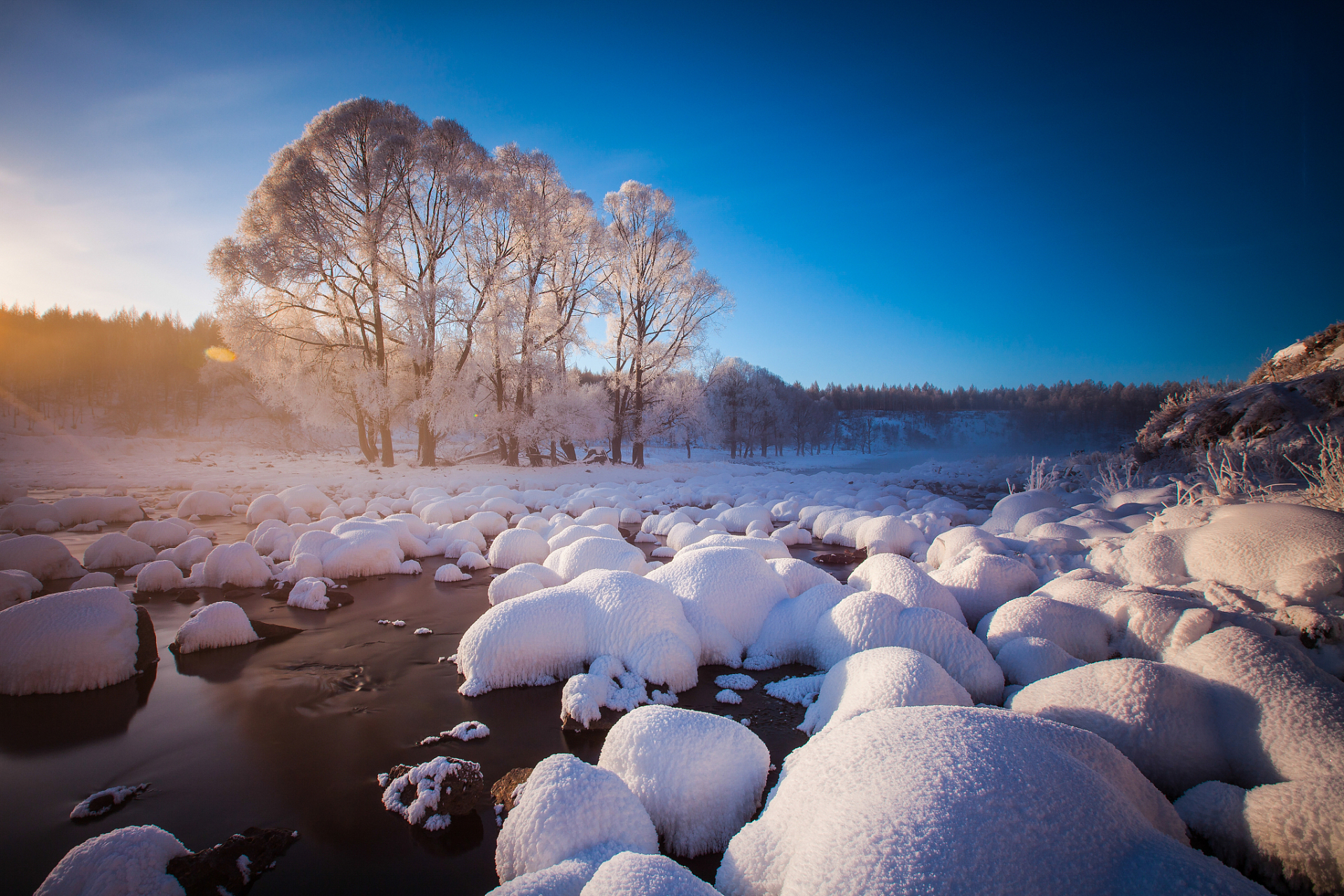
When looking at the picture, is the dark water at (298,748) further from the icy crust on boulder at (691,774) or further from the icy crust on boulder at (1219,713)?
the icy crust on boulder at (1219,713)

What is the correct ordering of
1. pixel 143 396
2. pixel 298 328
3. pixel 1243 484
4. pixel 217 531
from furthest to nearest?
pixel 143 396
pixel 298 328
pixel 217 531
pixel 1243 484

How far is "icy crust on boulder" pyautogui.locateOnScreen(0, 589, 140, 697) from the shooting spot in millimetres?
3273

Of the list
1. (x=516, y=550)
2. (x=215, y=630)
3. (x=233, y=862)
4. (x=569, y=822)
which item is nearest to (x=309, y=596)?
(x=215, y=630)

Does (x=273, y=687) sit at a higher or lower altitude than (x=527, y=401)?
lower

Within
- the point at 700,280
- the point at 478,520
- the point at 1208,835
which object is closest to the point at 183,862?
the point at 1208,835

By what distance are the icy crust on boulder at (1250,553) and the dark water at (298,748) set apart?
3149mm

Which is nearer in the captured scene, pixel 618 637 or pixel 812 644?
pixel 618 637

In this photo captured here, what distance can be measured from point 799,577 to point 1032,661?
1.83 metres

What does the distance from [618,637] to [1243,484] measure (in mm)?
7210

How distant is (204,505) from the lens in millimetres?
9258

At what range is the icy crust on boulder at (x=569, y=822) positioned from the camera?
183 centimetres

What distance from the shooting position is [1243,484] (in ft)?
18.0

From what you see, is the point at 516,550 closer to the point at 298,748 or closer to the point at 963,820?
the point at 298,748

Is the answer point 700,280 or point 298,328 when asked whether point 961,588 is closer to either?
point 700,280
